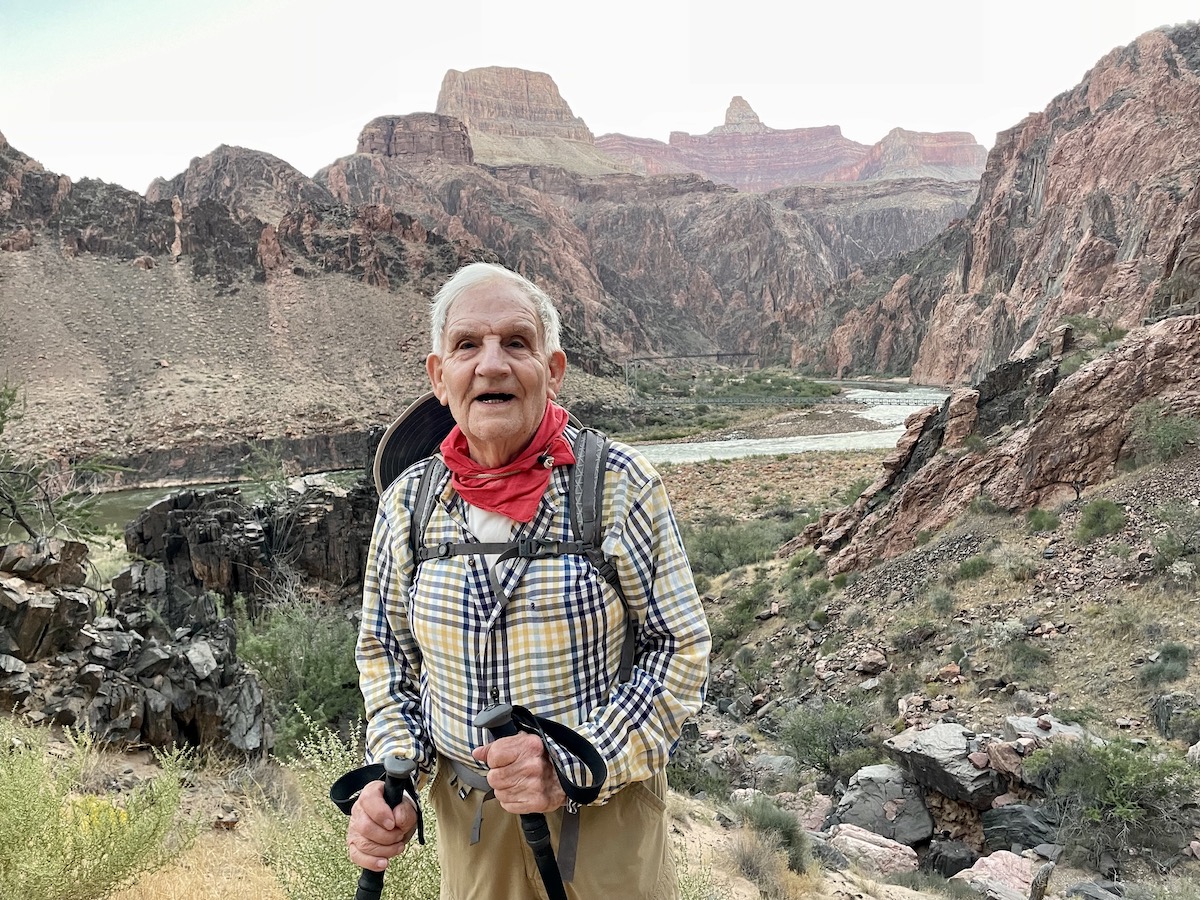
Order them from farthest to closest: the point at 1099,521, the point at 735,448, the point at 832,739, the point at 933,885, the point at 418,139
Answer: the point at 418,139 → the point at 735,448 → the point at 1099,521 → the point at 832,739 → the point at 933,885

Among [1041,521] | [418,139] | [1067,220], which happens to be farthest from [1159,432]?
[418,139]

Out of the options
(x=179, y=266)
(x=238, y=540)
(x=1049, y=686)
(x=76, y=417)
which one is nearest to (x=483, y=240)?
(x=179, y=266)

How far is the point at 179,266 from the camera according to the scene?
59812 mm

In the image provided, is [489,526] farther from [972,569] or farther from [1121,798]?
[972,569]

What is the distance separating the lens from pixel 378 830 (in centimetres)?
158

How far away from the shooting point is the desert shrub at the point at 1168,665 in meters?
7.13

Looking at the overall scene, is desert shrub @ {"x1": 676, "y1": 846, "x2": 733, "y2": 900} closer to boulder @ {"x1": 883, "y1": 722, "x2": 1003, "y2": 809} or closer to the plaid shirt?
the plaid shirt

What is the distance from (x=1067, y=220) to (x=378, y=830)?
232ft

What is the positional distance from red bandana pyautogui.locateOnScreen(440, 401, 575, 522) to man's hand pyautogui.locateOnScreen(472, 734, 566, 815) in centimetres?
44

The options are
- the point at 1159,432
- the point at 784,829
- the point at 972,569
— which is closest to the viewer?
the point at 784,829

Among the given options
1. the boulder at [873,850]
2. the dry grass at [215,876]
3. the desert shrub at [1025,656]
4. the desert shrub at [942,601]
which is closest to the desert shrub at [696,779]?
the boulder at [873,850]

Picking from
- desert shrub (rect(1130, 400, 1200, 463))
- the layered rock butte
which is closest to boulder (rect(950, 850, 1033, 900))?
desert shrub (rect(1130, 400, 1200, 463))

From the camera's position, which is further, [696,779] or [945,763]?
[696,779]

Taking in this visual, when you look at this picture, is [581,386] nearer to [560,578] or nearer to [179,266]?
[179,266]
